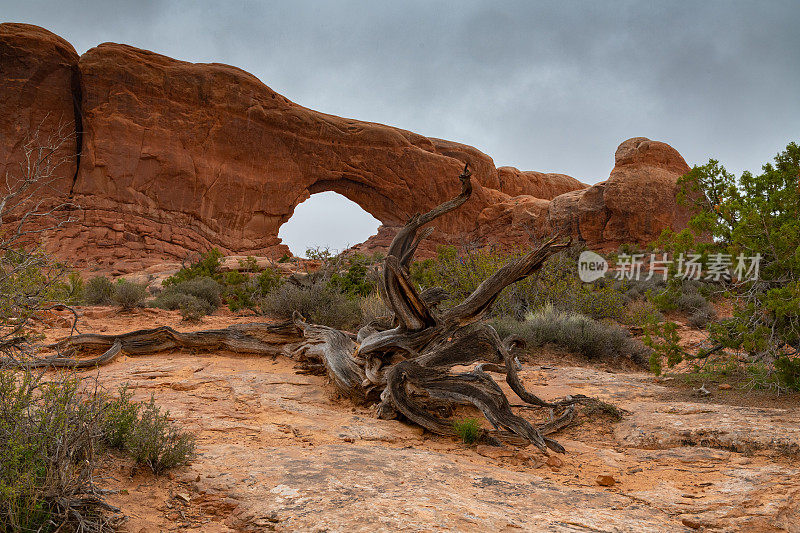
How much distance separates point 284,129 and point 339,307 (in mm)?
21175

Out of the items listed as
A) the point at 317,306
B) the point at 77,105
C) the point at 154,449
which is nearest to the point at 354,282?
the point at 317,306

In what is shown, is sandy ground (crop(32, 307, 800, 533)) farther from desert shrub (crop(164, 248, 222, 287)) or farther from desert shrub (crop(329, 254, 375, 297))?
desert shrub (crop(164, 248, 222, 287))

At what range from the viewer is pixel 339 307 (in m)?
8.43

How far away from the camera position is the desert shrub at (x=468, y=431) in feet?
12.2

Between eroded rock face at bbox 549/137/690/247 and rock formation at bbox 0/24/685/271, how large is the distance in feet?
0.24

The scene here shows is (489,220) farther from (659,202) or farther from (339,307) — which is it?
(339,307)

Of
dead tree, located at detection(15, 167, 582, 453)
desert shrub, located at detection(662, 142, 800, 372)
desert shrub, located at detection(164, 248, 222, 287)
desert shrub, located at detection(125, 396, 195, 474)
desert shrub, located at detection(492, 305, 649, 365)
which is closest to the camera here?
desert shrub, located at detection(125, 396, 195, 474)

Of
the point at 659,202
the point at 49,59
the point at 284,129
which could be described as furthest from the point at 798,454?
the point at 49,59

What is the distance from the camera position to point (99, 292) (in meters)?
11.4

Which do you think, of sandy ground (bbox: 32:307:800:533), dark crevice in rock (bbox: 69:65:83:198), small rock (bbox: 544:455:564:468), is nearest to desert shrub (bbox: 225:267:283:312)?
sandy ground (bbox: 32:307:800:533)

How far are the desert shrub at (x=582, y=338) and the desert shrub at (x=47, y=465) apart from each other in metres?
6.67

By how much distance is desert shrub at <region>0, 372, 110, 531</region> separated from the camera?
169 cm

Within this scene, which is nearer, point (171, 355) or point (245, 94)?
point (171, 355)

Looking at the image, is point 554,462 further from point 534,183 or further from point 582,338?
point 534,183
